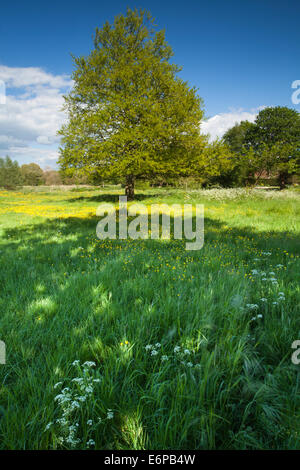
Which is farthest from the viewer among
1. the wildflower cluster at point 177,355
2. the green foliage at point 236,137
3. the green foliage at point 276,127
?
the green foliage at point 236,137

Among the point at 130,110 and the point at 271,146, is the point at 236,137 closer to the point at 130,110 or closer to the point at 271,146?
the point at 271,146

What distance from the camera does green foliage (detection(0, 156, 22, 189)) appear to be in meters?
67.5

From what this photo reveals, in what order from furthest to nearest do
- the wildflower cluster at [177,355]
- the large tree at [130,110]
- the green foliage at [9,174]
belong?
1. the green foliage at [9,174]
2. the large tree at [130,110]
3. the wildflower cluster at [177,355]

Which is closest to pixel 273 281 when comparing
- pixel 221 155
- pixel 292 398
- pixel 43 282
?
pixel 292 398

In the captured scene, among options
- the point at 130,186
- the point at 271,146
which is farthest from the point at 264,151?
the point at 130,186

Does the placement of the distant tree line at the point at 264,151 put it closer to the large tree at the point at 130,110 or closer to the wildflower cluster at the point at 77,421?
the large tree at the point at 130,110

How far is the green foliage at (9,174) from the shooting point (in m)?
67.5

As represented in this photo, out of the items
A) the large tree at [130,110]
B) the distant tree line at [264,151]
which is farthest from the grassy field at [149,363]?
the distant tree line at [264,151]

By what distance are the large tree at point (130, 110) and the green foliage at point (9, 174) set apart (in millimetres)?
64854

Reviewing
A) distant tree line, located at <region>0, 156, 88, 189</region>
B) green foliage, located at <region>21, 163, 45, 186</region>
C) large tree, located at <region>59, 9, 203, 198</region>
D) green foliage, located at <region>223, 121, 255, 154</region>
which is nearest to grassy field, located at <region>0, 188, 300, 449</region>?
large tree, located at <region>59, 9, 203, 198</region>

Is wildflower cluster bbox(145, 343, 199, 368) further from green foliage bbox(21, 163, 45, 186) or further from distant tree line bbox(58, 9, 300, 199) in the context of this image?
green foliage bbox(21, 163, 45, 186)

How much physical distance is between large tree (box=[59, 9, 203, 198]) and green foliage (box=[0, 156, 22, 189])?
2553 inches
